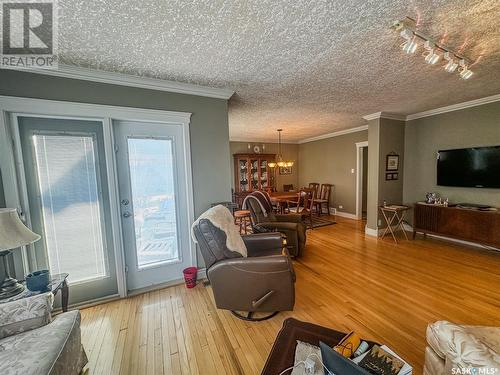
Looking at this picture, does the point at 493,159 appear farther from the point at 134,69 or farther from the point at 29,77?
the point at 29,77

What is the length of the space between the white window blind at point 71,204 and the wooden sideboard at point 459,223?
510cm

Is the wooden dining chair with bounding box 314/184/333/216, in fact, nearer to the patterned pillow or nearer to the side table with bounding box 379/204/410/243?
the side table with bounding box 379/204/410/243

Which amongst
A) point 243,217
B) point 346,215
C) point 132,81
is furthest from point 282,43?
point 346,215

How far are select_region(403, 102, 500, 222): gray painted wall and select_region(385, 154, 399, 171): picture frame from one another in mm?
289

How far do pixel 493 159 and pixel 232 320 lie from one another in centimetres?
451

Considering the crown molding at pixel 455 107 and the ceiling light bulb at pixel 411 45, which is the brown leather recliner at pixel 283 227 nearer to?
the ceiling light bulb at pixel 411 45

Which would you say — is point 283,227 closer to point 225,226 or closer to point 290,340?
point 225,226

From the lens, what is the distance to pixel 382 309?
2061 mm

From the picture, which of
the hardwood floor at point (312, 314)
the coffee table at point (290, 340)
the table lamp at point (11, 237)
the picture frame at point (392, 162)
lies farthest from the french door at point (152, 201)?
the picture frame at point (392, 162)

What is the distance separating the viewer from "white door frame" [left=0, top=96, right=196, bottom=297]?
190 centimetres

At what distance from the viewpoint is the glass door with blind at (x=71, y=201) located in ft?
6.76

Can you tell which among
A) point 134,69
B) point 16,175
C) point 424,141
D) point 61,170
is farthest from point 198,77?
point 424,141

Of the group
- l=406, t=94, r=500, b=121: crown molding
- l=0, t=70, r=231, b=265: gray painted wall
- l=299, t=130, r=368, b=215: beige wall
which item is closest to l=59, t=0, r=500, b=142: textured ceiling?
l=0, t=70, r=231, b=265: gray painted wall

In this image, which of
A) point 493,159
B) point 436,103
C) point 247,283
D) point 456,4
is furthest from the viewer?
point 436,103
